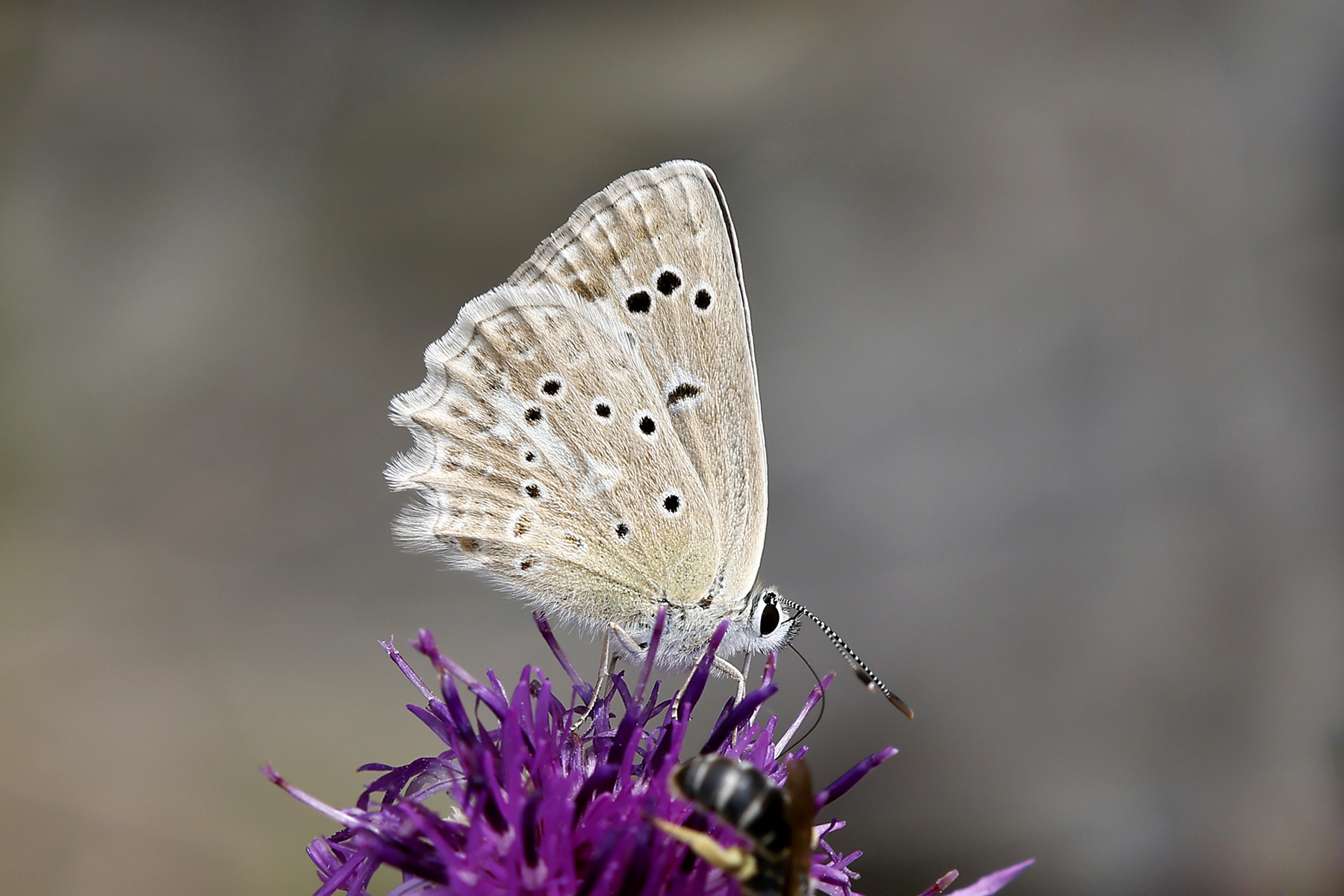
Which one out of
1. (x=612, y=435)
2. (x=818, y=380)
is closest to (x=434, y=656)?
(x=612, y=435)

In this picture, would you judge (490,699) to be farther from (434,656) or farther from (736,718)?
(736,718)

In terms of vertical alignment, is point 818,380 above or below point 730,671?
above

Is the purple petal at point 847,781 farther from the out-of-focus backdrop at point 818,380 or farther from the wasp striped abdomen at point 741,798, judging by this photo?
the out-of-focus backdrop at point 818,380

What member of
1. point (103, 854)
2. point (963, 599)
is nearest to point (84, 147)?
point (103, 854)

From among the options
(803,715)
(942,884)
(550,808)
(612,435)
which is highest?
(612,435)

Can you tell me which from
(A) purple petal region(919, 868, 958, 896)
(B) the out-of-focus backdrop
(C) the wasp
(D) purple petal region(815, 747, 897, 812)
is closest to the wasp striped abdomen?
(C) the wasp

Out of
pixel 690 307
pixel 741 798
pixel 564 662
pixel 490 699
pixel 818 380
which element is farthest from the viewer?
pixel 818 380

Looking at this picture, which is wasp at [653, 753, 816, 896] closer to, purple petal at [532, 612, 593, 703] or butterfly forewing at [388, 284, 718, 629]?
purple petal at [532, 612, 593, 703]
